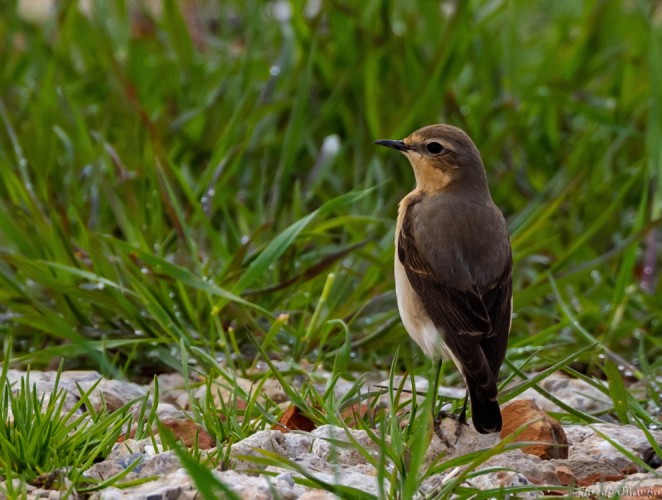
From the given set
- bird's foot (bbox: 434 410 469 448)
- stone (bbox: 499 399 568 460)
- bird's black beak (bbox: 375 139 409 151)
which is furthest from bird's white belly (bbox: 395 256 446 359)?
bird's black beak (bbox: 375 139 409 151)

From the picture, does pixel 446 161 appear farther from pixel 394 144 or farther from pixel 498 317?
pixel 498 317

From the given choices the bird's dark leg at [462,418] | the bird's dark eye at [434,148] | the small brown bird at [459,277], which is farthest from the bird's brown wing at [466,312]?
the bird's dark eye at [434,148]

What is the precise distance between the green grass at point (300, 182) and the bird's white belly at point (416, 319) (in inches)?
3.7

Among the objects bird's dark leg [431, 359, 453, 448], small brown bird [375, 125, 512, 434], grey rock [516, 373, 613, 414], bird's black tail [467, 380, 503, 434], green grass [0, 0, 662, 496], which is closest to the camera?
bird's black tail [467, 380, 503, 434]

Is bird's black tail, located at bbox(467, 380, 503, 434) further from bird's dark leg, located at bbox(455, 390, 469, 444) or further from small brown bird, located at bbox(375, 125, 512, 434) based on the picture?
bird's dark leg, located at bbox(455, 390, 469, 444)

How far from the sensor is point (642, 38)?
24.4ft

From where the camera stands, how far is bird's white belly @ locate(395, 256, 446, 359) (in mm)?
4102

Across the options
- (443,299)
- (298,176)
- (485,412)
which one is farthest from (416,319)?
(298,176)

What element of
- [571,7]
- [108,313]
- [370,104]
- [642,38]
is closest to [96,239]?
[108,313]

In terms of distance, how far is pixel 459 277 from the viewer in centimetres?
413

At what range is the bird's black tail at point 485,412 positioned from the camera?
3531 millimetres

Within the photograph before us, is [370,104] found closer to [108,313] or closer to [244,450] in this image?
[108,313]

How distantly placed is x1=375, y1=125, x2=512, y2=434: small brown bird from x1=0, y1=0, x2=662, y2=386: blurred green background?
0.28 meters

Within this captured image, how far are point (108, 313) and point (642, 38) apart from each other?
4164mm
